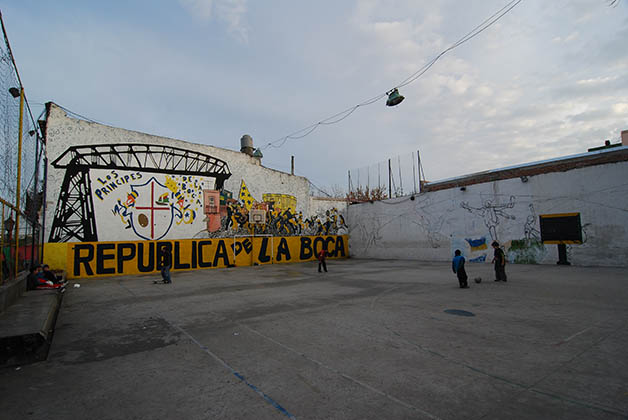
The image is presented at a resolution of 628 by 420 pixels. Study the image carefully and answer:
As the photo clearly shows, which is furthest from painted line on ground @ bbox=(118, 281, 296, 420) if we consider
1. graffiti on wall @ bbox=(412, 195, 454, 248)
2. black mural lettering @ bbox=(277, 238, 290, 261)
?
graffiti on wall @ bbox=(412, 195, 454, 248)

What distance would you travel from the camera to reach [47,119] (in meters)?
16.2

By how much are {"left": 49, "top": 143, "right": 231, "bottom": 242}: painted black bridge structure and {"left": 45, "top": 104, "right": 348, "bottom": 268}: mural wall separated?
1.6 inches

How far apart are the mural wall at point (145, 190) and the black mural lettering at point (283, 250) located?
195 centimetres

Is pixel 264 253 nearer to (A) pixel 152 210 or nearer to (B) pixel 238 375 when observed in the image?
(A) pixel 152 210

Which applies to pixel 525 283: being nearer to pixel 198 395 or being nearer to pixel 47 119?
pixel 198 395

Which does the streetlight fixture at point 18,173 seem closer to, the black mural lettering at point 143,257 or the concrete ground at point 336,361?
the concrete ground at point 336,361

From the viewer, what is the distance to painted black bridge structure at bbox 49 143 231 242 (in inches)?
654

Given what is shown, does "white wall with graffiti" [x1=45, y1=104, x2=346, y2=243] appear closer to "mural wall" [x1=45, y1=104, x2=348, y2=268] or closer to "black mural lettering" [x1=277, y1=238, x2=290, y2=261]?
"mural wall" [x1=45, y1=104, x2=348, y2=268]

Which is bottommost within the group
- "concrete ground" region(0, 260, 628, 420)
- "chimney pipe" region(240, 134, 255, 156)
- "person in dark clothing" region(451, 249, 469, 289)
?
"concrete ground" region(0, 260, 628, 420)

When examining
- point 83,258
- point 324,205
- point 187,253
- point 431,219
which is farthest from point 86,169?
point 431,219

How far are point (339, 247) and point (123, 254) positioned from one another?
1558cm

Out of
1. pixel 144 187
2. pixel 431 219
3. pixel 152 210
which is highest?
pixel 144 187

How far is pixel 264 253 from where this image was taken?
21672mm

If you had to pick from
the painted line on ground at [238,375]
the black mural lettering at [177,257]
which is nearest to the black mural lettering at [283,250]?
the black mural lettering at [177,257]
